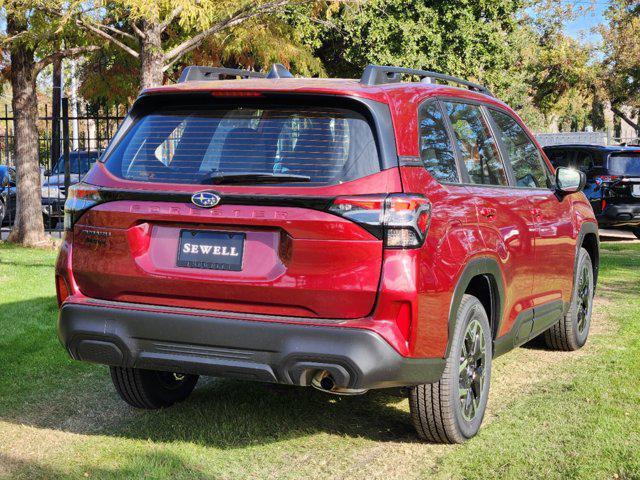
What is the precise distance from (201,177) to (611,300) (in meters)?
6.35

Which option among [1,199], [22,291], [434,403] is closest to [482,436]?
[434,403]

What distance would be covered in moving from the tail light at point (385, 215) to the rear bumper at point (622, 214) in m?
13.8

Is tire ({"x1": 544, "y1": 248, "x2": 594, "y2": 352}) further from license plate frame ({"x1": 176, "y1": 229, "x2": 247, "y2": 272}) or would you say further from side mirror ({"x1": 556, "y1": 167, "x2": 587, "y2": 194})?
license plate frame ({"x1": 176, "y1": 229, "x2": 247, "y2": 272})

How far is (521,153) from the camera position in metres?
6.05

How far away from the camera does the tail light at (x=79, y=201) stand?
4496 millimetres

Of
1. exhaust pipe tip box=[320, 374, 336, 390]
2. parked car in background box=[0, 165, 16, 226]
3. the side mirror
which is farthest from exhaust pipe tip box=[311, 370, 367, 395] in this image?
parked car in background box=[0, 165, 16, 226]

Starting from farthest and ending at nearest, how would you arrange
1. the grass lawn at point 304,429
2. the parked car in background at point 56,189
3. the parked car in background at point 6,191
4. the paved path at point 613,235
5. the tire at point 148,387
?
the paved path at point 613,235
the parked car in background at point 6,191
the parked car in background at point 56,189
the tire at point 148,387
the grass lawn at point 304,429

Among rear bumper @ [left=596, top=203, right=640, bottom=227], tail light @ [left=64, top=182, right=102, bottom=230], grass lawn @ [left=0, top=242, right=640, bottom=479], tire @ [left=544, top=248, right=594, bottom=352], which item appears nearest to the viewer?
grass lawn @ [left=0, top=242, right=640, bottom=479]

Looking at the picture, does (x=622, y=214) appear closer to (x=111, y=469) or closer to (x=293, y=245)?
(x=293, y=245)

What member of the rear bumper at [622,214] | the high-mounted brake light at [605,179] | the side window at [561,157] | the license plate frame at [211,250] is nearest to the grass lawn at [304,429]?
the license plate frame at [211,250]

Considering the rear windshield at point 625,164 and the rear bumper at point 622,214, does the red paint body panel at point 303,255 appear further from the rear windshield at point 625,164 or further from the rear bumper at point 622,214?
the rear windshield at point 625,164

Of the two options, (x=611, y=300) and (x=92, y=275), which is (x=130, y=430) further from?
(x=611, y=300)

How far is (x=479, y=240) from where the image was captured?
15.6ft

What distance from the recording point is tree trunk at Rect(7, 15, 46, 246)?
47.7ft
